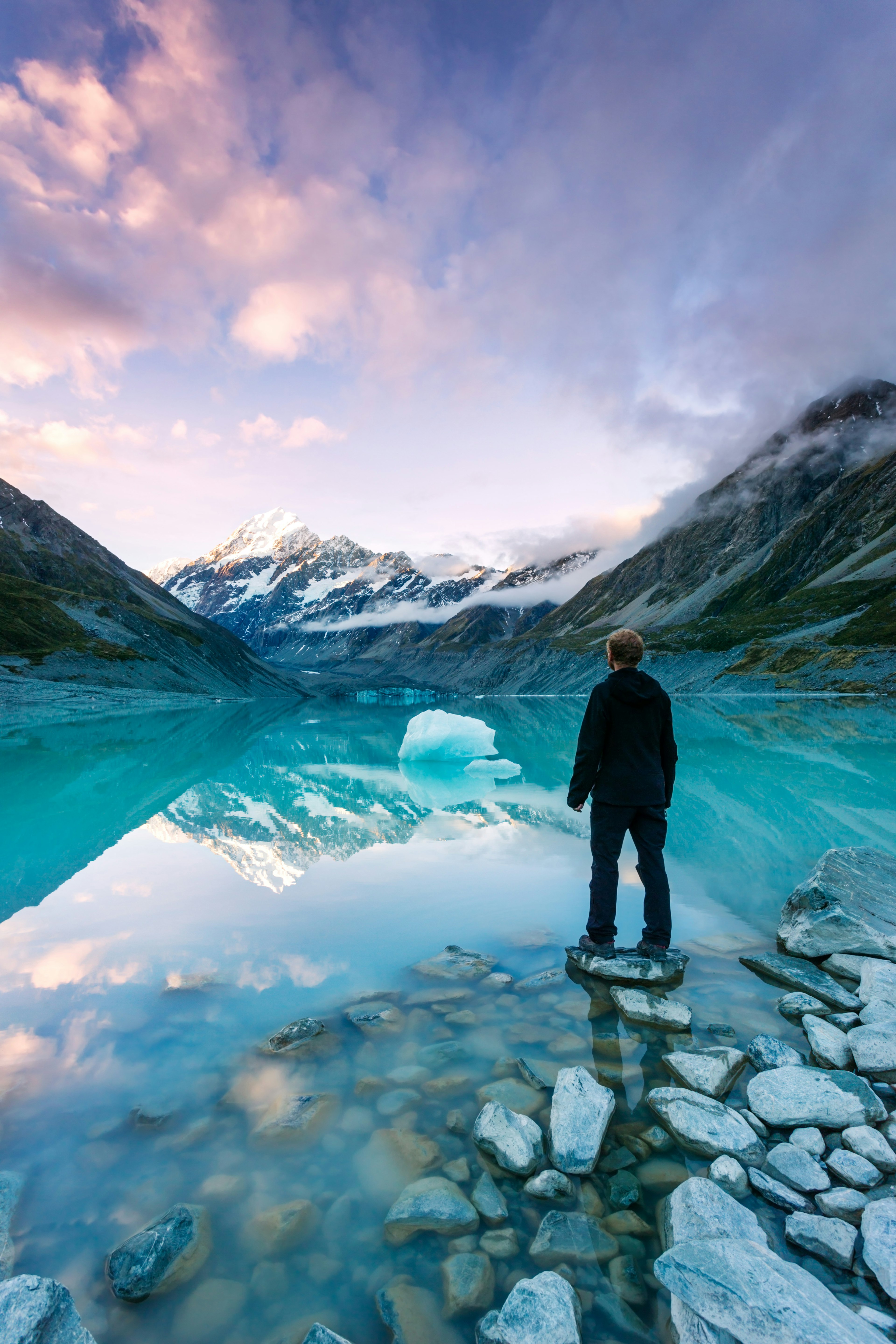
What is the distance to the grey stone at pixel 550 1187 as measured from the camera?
14.3ft

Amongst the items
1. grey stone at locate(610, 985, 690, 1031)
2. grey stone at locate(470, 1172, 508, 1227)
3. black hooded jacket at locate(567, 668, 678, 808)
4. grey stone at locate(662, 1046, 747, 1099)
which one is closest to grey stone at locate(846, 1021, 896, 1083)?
grey stone at locate(662, 1046, 747, 1099)

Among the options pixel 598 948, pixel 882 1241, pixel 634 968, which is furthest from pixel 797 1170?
Answer: pixel 598 948

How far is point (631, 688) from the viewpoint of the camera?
25.8ft

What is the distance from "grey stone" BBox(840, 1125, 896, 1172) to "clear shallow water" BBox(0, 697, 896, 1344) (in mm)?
1226

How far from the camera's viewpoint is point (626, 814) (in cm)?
817

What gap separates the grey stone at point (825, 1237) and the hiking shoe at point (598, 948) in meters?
3.91

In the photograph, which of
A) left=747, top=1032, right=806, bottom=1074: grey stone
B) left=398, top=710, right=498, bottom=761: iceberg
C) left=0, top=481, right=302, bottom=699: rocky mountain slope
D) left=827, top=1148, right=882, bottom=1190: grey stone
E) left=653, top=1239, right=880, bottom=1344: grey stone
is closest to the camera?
left=653, top=1239, right=880, bottom=1344: grey stone

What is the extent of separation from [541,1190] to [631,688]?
5199 millimetres

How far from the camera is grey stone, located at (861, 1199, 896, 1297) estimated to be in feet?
11.3

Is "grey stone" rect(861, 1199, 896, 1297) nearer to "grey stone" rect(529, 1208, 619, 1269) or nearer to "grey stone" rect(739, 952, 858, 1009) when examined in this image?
"grey stone" rect(529, 1208, 619, 1269)

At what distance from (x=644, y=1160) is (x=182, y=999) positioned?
576cm

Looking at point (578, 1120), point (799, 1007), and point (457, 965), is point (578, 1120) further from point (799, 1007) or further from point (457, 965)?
point (457, 965)

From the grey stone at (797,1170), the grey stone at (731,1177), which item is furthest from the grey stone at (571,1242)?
the grey stone at (797,1170)

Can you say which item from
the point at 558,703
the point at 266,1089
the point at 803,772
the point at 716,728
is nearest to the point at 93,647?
the point at 558,703
